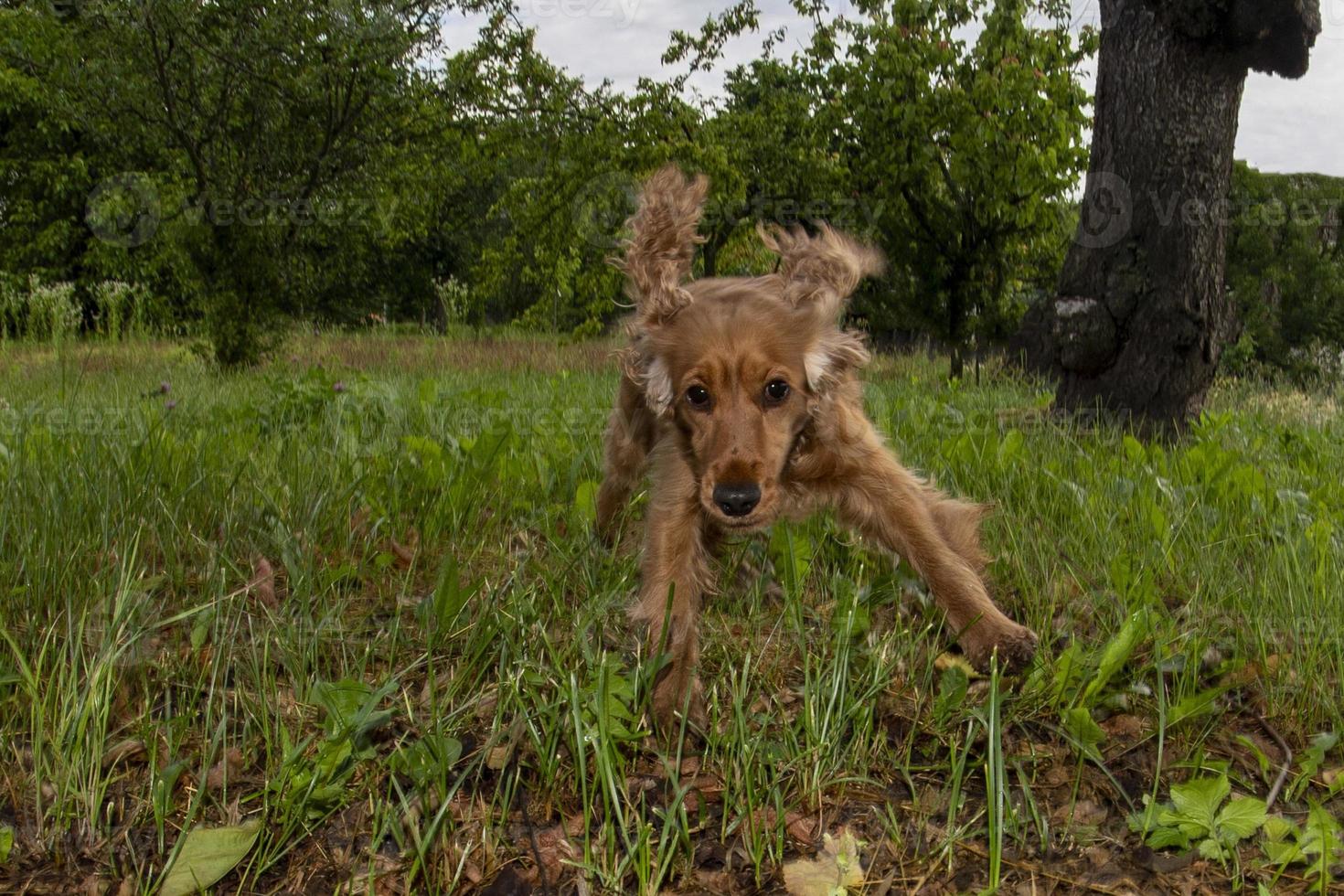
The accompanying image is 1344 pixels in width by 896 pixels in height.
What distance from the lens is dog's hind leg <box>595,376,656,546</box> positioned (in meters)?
3.19

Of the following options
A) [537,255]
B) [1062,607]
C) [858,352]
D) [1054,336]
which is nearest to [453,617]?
[858,352]

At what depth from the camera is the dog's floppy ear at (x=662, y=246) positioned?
275 centimetres

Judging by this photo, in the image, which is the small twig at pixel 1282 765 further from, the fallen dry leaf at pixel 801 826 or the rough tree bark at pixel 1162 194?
the rough tree bark at pixel 1162 194

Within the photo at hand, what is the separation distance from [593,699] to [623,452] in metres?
1.26

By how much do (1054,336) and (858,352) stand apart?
11.1ft

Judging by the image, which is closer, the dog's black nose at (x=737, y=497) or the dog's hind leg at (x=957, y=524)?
→ the dog's black nose at (x=737, y=497)

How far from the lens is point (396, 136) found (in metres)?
11.4

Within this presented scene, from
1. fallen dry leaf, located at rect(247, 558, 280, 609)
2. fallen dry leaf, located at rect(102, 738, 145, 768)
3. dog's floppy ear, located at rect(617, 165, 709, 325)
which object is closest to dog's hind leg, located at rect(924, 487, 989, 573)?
dog's floppy ear, located at rect(617, 165, 709, 325)

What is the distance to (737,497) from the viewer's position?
230 cm

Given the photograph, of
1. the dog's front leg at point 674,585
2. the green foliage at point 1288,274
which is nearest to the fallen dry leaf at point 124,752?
the dog's front leg at point 674,585

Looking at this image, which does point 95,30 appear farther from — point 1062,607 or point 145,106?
point 1062,607

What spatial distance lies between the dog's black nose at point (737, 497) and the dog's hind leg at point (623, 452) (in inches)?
31.2

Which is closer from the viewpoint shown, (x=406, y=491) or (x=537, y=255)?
(x=406, y=491)

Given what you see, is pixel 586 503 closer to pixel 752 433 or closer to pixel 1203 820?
pixel 752 433
